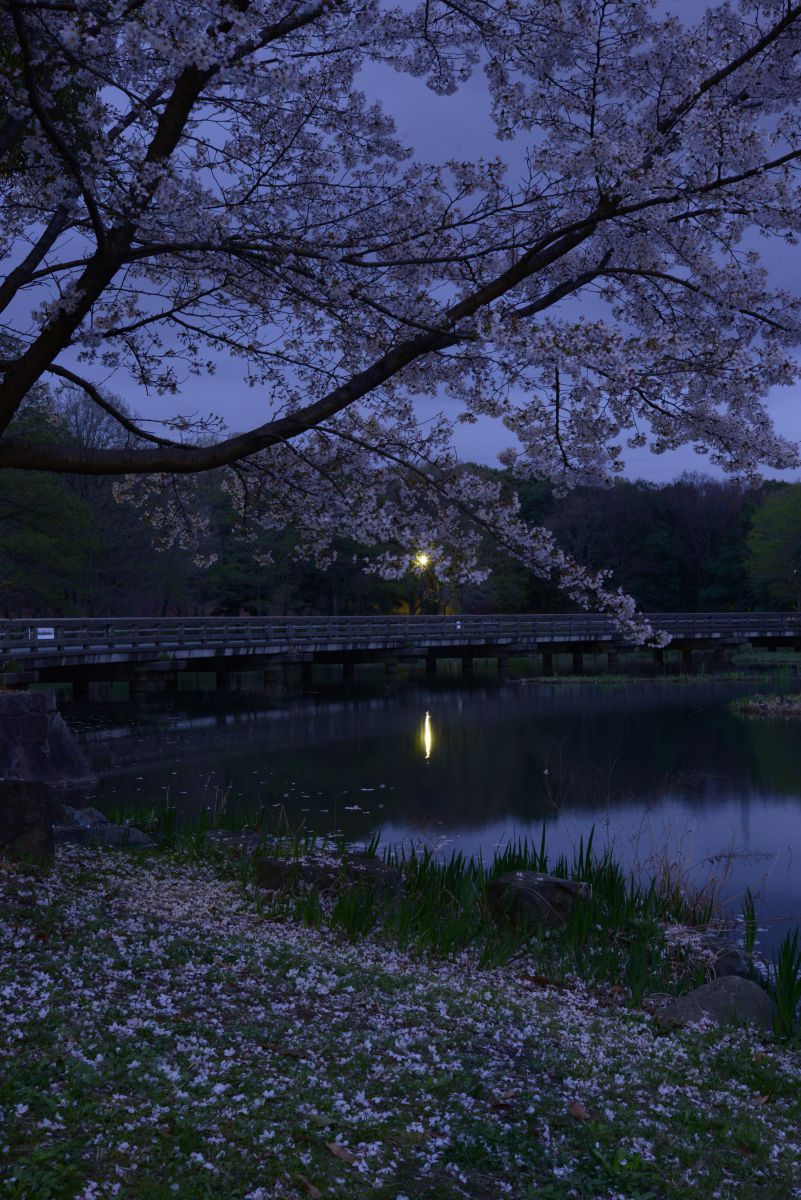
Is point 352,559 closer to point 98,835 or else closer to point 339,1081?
point 98,835

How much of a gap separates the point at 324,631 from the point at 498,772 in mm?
23630

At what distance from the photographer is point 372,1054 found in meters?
4.73

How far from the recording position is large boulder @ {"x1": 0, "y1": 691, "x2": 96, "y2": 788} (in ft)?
52.2

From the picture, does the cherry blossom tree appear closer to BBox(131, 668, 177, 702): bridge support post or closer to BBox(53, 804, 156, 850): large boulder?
BBox(53, 804, 156, 850): large boulder

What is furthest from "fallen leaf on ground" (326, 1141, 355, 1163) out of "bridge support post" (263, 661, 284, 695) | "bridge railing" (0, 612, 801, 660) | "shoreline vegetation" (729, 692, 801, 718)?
"bridge support post" (263, 661, 284, 695)

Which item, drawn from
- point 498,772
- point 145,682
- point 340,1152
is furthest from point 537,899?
point 145,682

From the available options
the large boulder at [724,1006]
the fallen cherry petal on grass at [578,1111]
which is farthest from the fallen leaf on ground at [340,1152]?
the large boulder at [724,1006]

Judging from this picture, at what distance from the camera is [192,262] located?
26.1 feet

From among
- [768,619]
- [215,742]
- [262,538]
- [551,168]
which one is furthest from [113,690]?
[551,168]

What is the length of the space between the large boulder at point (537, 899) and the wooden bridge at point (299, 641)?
16.6m

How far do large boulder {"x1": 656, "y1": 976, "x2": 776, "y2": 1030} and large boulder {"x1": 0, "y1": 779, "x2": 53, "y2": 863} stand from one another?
16.7 feet

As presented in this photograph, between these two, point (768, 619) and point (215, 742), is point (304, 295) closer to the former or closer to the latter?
point (215, 742)

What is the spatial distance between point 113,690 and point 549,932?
3705 centimetres

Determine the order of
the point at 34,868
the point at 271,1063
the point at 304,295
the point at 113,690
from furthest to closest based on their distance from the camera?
the point at 113,690 → the point at 34,868 → the point at 304,295 → the point at 271,1063
